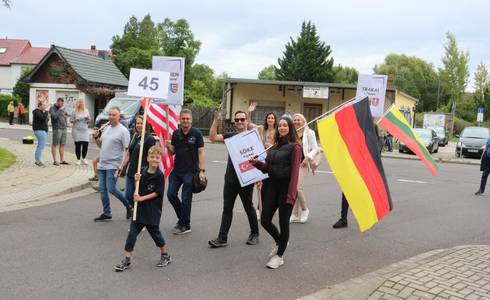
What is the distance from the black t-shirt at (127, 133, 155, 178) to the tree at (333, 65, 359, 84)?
223 ft

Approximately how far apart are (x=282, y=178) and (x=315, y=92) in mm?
27298

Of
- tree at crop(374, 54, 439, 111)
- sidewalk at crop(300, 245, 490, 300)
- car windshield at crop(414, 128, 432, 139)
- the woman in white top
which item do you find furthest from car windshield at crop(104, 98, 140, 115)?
tree at crop(374, 54, 439, 111)

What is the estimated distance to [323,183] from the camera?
1334cm

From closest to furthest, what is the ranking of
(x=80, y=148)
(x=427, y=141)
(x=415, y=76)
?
(x=80, y=148) < (x=427, y=141) < (x=415, y=76)

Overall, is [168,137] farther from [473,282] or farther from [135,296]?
[473,282]

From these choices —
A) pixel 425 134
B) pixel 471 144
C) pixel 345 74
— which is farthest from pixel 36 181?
pixel 345 74

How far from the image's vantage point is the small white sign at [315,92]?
32219mm

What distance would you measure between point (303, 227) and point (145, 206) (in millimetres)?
3236

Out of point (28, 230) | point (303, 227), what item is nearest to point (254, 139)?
point (303, 227)

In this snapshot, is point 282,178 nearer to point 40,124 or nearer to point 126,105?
point 40,124

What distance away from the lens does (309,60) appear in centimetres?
6131

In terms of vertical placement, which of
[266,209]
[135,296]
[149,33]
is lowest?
[135,296]

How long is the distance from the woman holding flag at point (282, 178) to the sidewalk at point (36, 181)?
4949 mm

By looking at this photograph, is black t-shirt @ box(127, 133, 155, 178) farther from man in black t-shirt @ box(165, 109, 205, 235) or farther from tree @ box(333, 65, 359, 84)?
tree @ box(333, 65, 359, 84)
